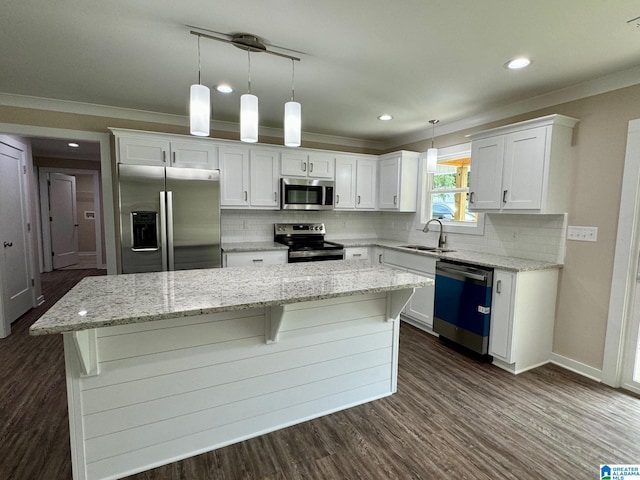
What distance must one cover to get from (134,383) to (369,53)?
249 centimetres

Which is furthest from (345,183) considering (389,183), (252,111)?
(252,111)

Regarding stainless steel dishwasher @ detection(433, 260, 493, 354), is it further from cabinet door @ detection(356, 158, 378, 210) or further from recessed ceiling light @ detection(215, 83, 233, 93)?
recessed ceiling light @ detection(215, 83, 233, 93)

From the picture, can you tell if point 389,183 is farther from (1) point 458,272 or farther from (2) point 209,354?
(2) point 209,354

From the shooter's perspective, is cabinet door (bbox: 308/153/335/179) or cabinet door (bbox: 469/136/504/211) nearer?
cabinet door (bbox: 469/136/504/211)

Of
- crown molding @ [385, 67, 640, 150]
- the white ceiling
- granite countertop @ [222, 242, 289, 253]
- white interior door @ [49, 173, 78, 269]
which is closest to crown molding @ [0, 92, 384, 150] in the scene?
the white ceiling

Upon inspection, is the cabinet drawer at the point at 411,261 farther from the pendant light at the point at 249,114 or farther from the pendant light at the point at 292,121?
the pendant light at the point at 249,114

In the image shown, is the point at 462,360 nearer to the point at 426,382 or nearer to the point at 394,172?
the point at 426,382

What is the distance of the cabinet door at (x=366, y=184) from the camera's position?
4.73 metres

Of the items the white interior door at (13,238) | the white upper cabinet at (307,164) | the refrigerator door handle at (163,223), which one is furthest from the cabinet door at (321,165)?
the white interior door at (13,238)

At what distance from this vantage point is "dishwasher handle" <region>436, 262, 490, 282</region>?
2.97m

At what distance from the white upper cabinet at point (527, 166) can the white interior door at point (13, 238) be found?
5.24 metres

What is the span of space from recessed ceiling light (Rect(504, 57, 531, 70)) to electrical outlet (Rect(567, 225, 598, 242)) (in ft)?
4.84

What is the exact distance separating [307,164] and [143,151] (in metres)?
1.93

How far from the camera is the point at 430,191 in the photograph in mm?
4477
